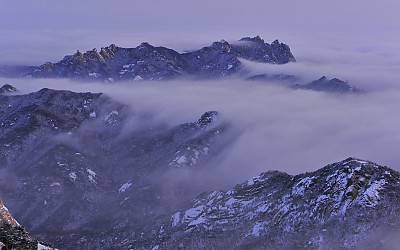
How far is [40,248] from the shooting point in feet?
420

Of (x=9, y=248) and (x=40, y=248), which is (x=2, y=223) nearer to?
(x=40, y=248)

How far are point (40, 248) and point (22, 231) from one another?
469 inches

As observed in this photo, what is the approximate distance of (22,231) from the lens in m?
136

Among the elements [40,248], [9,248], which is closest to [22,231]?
[40,248]

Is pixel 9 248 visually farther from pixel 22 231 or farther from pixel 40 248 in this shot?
pixel 22 231

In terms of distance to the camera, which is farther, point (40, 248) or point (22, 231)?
point (22, 231)

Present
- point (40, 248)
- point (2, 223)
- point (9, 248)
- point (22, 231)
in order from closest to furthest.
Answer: point (9, 248), point (40, 248), point (22, 231), point (2, 223)

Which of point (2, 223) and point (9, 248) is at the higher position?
point (9, 248)

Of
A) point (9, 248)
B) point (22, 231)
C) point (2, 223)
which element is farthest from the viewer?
point (2, 223)

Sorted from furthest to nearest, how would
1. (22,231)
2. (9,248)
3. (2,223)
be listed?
(2,223) < (22,231) < (9,248)

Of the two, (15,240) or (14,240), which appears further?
(15,240)

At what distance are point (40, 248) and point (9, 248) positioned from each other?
1479 centimetres

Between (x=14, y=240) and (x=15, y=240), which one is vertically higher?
(x=14, y=240)

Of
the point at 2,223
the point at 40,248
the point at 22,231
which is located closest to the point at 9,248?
the point at 40,248
